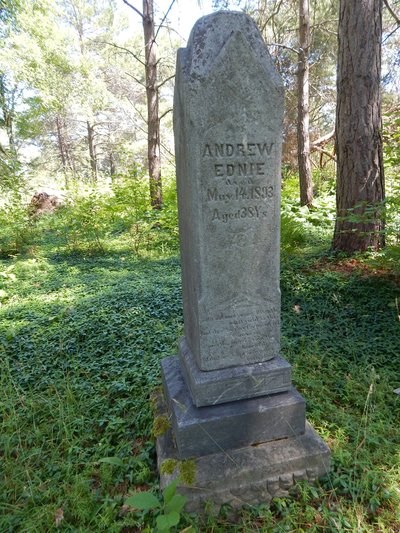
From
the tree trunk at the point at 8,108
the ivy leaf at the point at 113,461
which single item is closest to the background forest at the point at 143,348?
the ivy leaf at the point at 113,461

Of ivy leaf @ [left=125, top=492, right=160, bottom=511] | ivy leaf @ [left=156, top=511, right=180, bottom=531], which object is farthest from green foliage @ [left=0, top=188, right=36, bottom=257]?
ivy leaf @ [left=156, top=511, right=180, bottom=531]

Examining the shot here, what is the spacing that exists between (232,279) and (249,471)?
3.73 feet

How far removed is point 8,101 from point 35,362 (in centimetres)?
1708

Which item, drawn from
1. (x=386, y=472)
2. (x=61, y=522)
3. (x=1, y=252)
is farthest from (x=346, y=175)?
(x=1, y=252)

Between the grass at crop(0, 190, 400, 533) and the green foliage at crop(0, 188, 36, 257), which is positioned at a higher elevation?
the green foliage at crop(0, 188, 36, 257)

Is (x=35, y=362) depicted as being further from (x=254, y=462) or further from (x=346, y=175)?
(x=346, y=175)

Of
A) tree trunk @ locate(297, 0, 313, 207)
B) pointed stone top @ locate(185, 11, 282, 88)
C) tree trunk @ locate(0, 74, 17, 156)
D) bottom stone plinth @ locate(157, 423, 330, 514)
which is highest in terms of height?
→ tree trunk @ locate(0, 74, 17, 156)

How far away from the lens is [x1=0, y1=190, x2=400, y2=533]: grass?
195cm

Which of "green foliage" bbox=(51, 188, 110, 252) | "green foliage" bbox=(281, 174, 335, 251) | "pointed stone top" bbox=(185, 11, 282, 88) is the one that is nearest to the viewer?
"pointed stone top" bbox=(185, 11, 282, 88)

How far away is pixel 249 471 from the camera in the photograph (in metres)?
1.98

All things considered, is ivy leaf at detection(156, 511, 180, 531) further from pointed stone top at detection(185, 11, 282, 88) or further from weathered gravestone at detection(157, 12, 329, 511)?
pointed stone top at detection(185, 11, 282, 88)

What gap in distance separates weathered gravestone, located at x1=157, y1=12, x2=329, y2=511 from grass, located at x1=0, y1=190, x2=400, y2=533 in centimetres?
21

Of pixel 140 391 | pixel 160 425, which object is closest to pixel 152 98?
pixel 140 391

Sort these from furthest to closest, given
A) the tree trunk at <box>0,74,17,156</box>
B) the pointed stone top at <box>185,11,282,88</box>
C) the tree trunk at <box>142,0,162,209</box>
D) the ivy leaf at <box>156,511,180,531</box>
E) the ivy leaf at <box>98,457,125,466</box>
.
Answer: the tree trunk at <box>0,74,17,156</box> → the tree trunk at <box>142,0,162,209</box> → the ivy leaf at <box>98,457,125,466</box> → the pointed stone top at <box>185,11,282,88</box> → the ivy leaf at <box>156,511,180,531</box>
